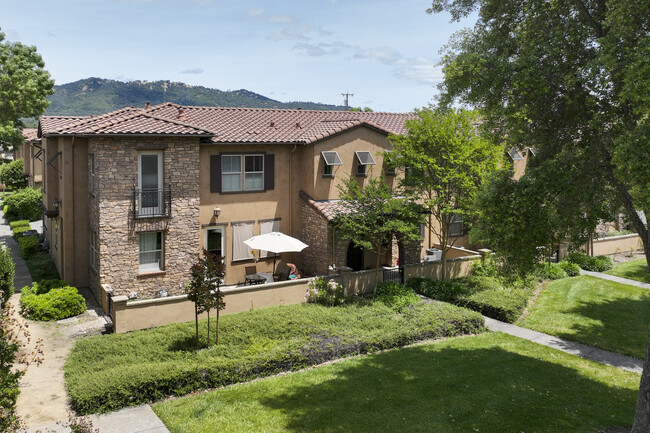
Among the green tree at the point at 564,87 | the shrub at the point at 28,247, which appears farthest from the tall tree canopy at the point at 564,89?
the shrub at the point at 28,247

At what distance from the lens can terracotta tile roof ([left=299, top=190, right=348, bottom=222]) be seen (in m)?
22.4

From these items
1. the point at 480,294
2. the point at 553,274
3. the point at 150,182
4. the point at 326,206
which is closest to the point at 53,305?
the point at 150,182

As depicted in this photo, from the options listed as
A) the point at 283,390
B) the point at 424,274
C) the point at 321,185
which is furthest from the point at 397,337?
the point at 321,185

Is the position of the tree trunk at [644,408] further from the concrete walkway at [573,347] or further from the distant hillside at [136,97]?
the distant hillside at [136,97]

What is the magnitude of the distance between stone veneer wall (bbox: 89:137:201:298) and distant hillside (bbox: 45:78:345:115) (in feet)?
313

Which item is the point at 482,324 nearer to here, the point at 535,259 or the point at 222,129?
the point at 535,259

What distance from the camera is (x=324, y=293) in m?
19.9

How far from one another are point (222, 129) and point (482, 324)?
1323 centimetres

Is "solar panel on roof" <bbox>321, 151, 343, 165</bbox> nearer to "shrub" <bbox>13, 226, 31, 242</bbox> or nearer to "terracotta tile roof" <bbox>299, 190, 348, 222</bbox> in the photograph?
"terracotta tile roof" <bbox>299, 190, 348, 222</bbox>

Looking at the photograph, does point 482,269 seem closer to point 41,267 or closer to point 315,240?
point 315,240

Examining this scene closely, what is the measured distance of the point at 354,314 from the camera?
18.7 metres

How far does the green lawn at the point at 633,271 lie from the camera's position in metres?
26.4

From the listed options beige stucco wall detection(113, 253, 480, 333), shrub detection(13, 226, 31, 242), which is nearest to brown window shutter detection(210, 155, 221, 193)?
beige stucco wall detection(113, 253, 480, 333)

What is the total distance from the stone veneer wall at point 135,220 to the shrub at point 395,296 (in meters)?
7.57
